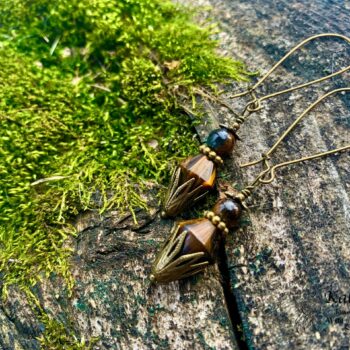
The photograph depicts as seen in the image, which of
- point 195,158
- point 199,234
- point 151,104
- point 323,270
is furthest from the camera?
point 151,104

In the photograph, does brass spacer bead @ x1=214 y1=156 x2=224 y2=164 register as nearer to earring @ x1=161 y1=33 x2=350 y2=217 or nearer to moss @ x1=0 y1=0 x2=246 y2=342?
earring @ x1=161 y1=33 x2=350 y2=217

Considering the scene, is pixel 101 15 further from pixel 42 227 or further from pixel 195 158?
pixel 42 227

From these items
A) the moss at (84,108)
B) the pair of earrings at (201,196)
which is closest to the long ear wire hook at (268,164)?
the pair of earrings at (201,196)

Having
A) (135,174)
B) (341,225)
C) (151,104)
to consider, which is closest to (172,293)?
(135,174)

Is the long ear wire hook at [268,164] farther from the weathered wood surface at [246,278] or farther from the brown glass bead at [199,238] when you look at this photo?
the brown glass bead at [199,238]

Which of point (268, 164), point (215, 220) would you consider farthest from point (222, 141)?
point (215, 220)

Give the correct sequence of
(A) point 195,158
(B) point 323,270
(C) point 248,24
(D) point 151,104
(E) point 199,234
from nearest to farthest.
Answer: (B) point 323,270 < (E) point 199,234 < (A) point 195,158 < (D) point 151,104 < (C) point 248,24
